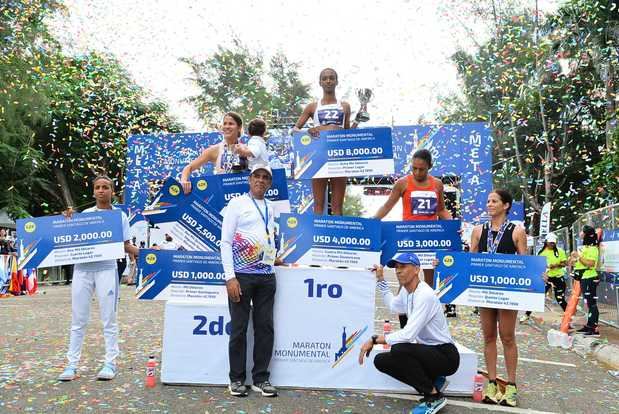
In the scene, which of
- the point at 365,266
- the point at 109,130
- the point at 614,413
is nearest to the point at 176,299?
the point at 365,266

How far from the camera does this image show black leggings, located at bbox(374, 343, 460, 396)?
564cm

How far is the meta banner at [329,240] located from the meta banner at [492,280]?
85cm

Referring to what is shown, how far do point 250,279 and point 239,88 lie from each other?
34067 mm

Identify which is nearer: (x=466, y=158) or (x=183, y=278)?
(x=183, y=278)

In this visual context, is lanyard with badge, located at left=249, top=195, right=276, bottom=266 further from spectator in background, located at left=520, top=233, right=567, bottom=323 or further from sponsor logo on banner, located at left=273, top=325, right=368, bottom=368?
spectator in background, located at left=520, top=233, right=567, bottom=323

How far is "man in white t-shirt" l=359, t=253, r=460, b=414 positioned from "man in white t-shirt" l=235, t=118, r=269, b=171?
83.1 inches

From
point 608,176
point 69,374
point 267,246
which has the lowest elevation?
point 69,374

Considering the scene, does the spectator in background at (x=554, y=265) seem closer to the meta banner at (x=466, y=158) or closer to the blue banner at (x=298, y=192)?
the meta banner at (x=466, y=158)

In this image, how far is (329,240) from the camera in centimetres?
676

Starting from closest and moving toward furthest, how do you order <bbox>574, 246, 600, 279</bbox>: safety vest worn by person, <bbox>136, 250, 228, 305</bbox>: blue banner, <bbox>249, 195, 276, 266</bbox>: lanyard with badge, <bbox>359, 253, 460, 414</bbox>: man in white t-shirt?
<bbox>359, 253, 460, 414</bbox>: man in white t-shirt, <bbox>249, 195, 276, 266</bbox>: lanyard with badge, <bbox>136, 250, 228, 305</bbox>: blue banner, <bbox>574, 246, 600, 279</bbox>: safety vest worn by person

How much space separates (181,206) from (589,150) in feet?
79.4

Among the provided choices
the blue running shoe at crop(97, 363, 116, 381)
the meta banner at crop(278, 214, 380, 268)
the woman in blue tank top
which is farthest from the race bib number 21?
the blue running shoe at crop(97, 363, 116, 381)

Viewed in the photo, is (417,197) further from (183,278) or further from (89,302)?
(89,302)

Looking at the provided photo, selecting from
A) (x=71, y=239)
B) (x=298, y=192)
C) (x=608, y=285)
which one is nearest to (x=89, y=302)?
(x=71, y=239)
